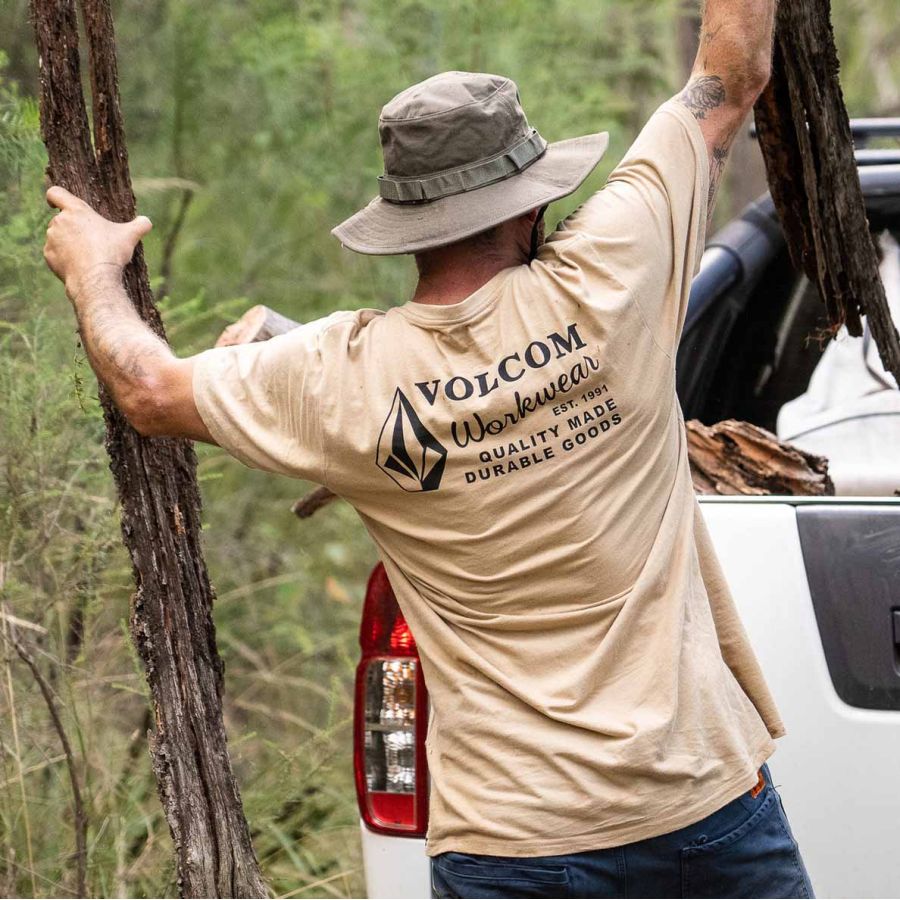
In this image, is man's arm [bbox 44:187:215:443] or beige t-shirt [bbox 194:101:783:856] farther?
man's arm [bbox 44:187:215:443]

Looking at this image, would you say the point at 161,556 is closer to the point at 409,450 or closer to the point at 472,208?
the point at 409,450

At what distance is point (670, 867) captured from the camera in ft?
6.64

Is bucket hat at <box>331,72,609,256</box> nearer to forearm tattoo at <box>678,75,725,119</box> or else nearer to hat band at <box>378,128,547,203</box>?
hat band at <box>378,128,547,203</box>

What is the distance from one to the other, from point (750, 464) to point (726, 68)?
1166mm

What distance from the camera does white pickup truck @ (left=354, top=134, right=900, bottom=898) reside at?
2.30 metres

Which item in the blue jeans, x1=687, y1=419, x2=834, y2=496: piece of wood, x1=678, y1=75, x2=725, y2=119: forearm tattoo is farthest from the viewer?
x1=687, y1=419, x2=834, y2=496: piece of wood

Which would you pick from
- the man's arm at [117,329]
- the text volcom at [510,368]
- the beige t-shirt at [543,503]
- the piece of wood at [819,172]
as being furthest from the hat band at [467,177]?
the piece of wood at [819,172]

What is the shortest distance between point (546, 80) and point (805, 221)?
→ 4317 mm

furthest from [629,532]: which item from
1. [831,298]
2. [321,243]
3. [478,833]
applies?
[321,243]

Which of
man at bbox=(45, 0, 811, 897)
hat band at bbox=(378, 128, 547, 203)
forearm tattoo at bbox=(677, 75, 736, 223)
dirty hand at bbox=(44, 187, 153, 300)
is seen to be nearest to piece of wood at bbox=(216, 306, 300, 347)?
dirty hand at bbox=(44, 187, 153, 300)

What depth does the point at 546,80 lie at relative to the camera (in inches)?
267

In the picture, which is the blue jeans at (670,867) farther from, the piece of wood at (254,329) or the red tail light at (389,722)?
the piece of wood at (254,329)

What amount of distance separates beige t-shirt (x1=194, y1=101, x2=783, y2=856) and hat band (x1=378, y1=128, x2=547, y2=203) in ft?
0.46

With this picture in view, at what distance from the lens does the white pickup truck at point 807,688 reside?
2.30 m
